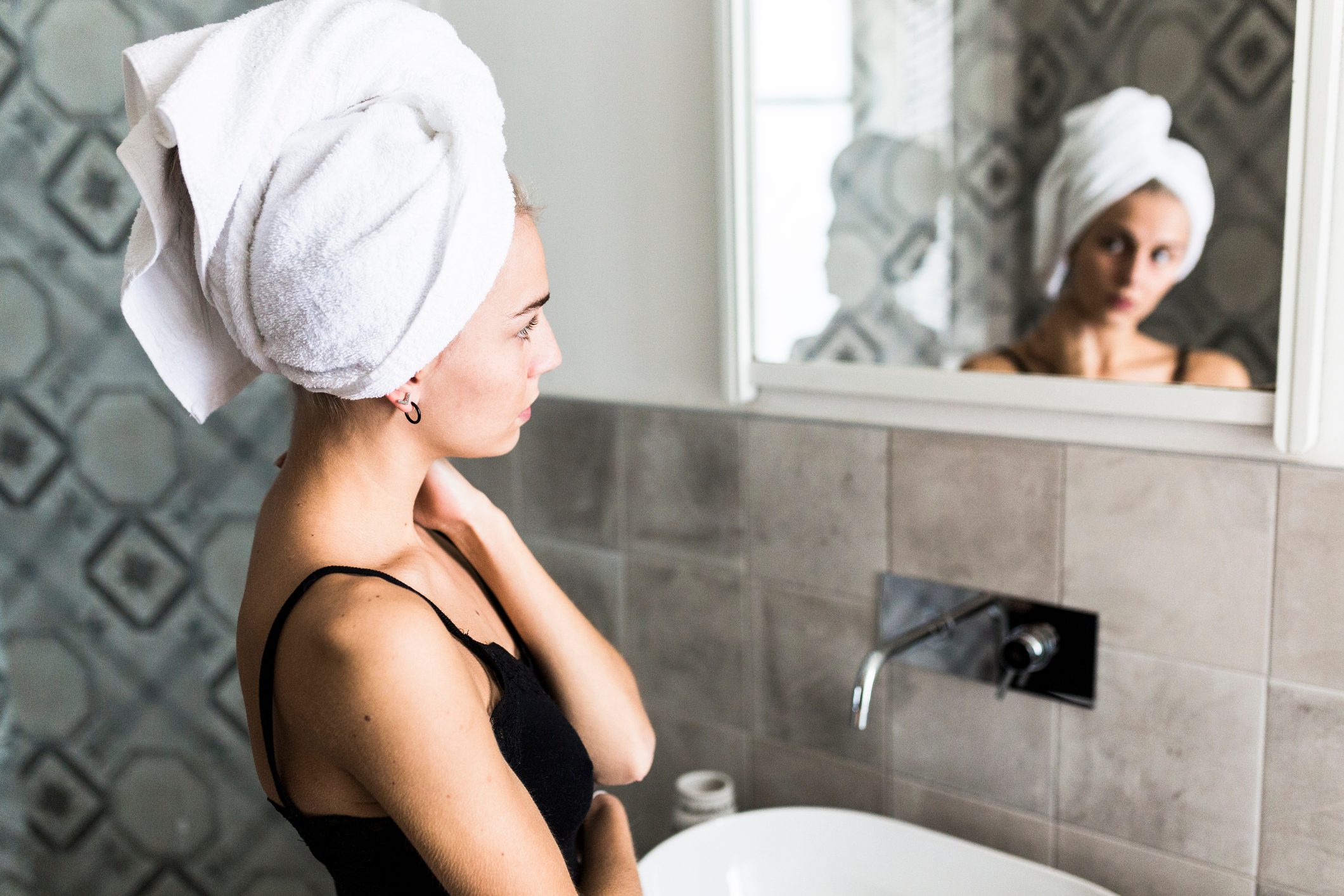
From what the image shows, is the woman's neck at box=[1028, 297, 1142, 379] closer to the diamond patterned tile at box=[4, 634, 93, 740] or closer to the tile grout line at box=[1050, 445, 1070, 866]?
the tile grout line at box=[1050, 445, 1070, 866]

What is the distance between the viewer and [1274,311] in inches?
41.9

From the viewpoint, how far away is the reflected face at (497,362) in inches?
37.1

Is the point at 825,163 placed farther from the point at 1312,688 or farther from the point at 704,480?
the point at 1312,688

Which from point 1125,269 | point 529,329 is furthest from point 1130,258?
point 529,329

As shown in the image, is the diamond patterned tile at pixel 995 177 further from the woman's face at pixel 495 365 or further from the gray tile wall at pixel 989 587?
the woman's face at pixel 495 365

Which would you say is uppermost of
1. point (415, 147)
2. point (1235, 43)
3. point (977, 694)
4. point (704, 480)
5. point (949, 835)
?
point (1235, 43)

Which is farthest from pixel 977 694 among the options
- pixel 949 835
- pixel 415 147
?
pixel 415 147

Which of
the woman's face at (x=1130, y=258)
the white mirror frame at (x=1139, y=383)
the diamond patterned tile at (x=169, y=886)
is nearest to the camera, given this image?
the white mirror frame at (x=1139, y=383)

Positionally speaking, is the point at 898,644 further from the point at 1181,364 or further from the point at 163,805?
the point at 163,805

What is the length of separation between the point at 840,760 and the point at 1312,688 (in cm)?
61

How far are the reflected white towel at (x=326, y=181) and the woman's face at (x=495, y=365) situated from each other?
0.21 ft

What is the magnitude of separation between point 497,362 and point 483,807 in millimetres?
365

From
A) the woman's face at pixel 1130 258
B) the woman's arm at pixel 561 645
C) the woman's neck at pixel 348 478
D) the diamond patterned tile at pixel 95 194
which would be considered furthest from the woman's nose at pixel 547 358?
the diamond patterned tile at pixel 95 194

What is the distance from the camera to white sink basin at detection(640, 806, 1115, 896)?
4.24 ft
